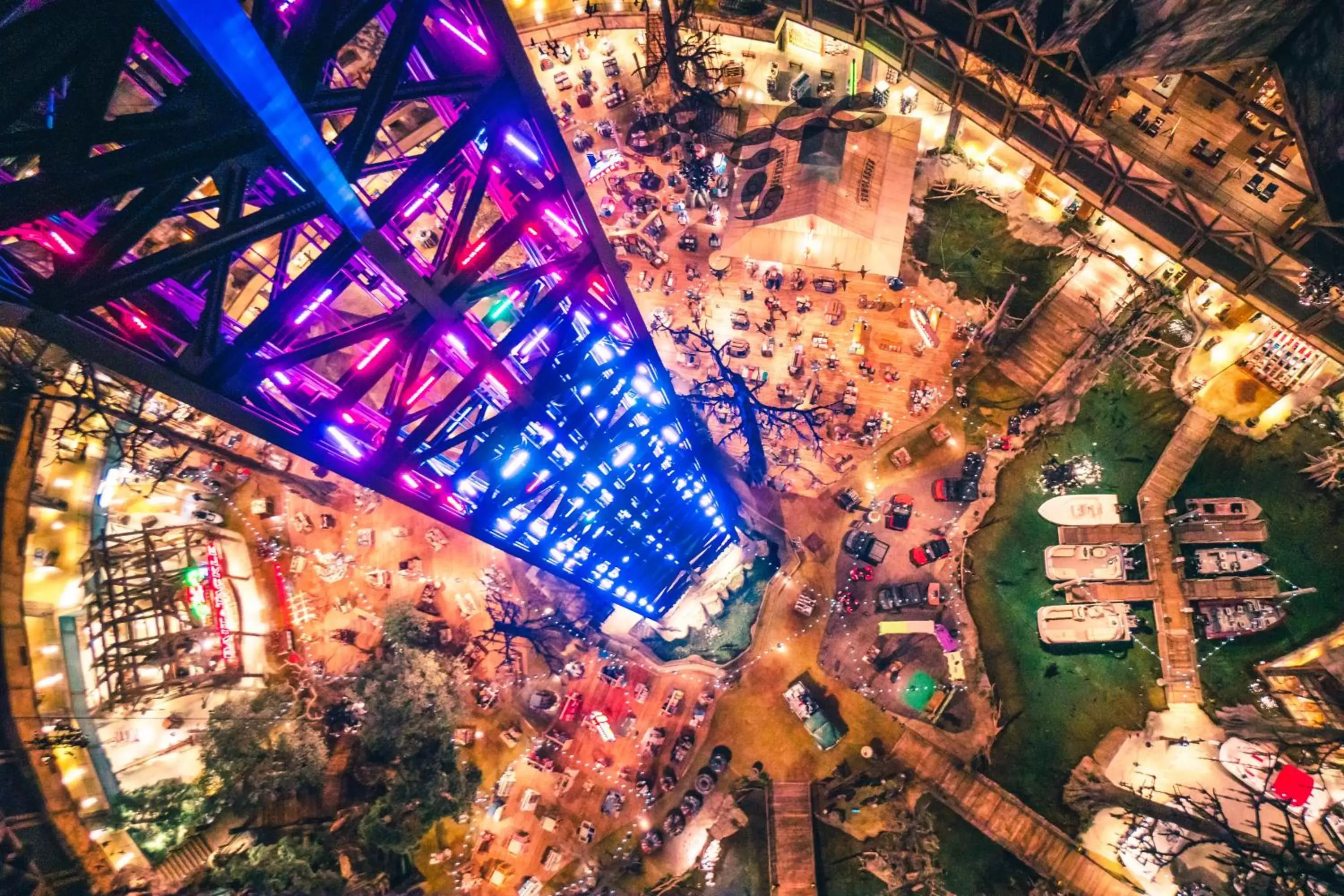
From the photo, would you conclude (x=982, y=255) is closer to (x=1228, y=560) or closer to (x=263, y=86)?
(x=1228, y=560)

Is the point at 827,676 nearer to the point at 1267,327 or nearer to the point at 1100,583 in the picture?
the point at 1100,583

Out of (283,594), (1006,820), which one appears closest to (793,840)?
(1006,820)

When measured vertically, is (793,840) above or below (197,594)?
below

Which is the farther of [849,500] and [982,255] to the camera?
[982,255]

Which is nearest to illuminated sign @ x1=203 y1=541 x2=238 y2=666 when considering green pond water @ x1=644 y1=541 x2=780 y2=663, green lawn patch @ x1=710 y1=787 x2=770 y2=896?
green pond water @ x1=644 y1=541 x2=780 y2=663

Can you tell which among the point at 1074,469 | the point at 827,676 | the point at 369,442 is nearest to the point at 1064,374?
the point at 1074,469

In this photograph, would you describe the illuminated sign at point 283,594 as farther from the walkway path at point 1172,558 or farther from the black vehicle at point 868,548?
the walkway path at point 1172,558
